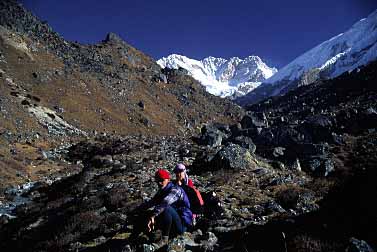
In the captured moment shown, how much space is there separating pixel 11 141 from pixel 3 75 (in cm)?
2852

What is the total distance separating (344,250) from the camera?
23.6 ft

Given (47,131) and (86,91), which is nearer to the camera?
(47,131)

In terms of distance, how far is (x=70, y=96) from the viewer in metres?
81.9

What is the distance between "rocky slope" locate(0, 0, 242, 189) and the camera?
54281 millimetres

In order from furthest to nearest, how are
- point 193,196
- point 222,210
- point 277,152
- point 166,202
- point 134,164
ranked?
point 277,152
point 134,164
point 222,210
point 193,196
point 166,202

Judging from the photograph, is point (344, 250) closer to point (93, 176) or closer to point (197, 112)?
point (93, 176)

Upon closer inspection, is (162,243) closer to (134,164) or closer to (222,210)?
(222,210)

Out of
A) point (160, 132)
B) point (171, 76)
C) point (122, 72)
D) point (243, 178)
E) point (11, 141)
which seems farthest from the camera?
point (171, 76)

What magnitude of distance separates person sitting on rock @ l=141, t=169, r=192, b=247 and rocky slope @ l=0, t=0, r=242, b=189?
26.0 meters

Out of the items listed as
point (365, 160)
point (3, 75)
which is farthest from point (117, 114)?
point (365, 160)

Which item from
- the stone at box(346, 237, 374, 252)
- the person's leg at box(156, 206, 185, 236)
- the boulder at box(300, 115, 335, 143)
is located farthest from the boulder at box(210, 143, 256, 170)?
the boulder at box(300, 115, 335, 143)

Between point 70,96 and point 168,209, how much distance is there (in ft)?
252

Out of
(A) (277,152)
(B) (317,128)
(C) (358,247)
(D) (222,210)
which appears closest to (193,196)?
(D) (222,210)

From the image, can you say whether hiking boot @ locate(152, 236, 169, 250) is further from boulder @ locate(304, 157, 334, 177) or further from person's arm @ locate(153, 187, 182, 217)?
boulder @ locate(304, 157, 334, 177)
